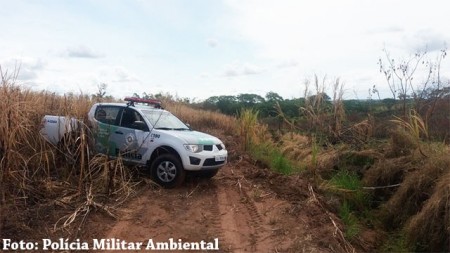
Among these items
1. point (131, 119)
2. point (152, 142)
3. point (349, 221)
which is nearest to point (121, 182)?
point (152, 142)

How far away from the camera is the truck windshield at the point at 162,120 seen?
32.3 feet

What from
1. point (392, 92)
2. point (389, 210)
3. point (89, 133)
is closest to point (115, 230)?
point (89, 133)

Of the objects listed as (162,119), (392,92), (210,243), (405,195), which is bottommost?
(210,243)

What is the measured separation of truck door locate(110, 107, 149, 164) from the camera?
31.2 feet

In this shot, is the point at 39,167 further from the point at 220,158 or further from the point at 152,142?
the point at 220,158

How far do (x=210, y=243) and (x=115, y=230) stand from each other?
1.53m

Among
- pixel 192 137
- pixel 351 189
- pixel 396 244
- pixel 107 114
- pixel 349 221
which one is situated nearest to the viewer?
pixel 396 244

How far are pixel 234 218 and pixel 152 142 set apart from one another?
2.61 metres

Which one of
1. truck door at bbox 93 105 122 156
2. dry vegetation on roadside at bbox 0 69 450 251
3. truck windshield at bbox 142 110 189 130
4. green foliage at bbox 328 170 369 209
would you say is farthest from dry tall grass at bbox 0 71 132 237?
green foliage at bbox 328 170 369 209

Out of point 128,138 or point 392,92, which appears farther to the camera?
point 392,92

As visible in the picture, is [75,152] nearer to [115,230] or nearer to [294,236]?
[115,230]

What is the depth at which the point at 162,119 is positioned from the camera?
10.2 metres

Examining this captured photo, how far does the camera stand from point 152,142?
939cm

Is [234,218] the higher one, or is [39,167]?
[39,167]
